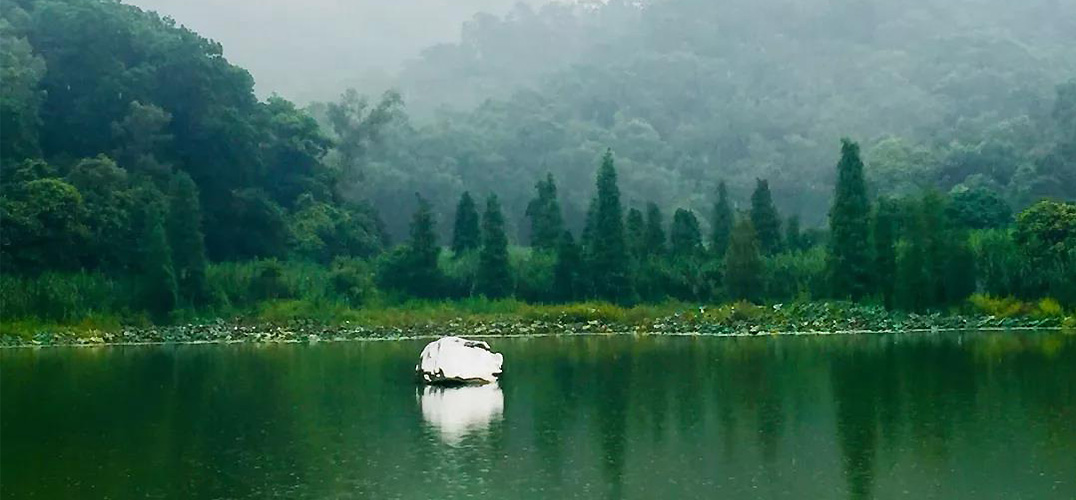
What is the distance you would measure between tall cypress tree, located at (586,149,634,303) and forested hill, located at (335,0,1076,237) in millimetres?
22425

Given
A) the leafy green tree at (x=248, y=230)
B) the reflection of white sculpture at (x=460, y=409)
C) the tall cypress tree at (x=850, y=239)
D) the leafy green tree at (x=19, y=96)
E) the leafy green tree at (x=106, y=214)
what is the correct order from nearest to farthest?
the reflection of white sculpture at (x=460, y=409)
the tall cypress tree at (x=850, y=239)
the leafy green tree at (x=106, y=214)
the leafy green tree at (x=19, y=96)
the leafy green tree at (x=248, y=230)

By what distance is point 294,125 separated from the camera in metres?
58.5

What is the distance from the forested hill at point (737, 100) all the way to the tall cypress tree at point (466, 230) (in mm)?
22150

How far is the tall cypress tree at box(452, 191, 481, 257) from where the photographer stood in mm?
51188

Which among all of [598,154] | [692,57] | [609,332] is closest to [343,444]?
[609,332]

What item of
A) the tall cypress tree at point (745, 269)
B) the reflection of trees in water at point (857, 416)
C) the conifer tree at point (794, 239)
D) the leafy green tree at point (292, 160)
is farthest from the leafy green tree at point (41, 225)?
the conifer tree at point (794, 239)

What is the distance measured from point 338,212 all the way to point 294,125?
180 inches

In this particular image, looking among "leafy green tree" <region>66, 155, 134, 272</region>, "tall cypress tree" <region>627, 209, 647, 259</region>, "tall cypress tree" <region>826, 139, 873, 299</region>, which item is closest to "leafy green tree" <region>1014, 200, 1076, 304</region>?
"tall cypress tree" <region>826, 139, 873, 299</region>

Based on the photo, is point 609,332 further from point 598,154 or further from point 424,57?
point 424,57

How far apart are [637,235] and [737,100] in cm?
4713

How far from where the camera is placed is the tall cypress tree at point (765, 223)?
48.7 m

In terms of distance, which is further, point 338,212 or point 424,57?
point 424,57

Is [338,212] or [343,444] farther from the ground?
[338,212]

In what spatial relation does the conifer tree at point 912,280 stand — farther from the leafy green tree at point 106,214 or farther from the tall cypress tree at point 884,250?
the leafy green tree at point 106,214
